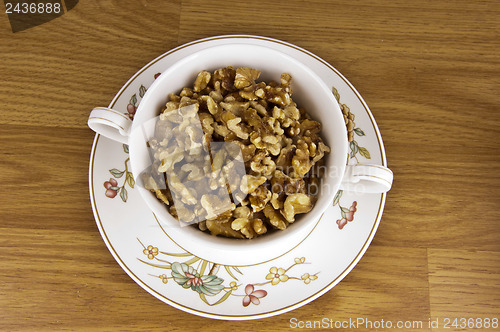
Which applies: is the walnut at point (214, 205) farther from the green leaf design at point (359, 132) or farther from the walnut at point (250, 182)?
the green leaf design at point (359, 132)

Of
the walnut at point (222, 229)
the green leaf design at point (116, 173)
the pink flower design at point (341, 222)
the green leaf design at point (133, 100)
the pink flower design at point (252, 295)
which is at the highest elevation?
the green leaf design at point (133, 100)

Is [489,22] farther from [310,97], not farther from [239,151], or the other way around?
[239,151]

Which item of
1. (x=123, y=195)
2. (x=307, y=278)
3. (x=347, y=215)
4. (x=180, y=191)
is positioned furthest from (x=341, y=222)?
(x=123, y=195)

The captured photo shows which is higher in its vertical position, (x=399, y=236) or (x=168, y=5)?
(x=168, y=5)

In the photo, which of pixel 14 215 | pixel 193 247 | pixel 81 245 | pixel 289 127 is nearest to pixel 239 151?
pixel 289 127

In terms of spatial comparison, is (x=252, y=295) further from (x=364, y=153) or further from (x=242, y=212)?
(x=364, y=153)

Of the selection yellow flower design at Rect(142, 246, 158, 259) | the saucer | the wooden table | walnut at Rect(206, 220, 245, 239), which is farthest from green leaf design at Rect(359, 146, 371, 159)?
yellow flower design at Rect(142, 246, 158, 259)

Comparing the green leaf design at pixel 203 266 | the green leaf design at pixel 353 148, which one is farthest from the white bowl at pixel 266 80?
the green leaf design at pixel 353 148
